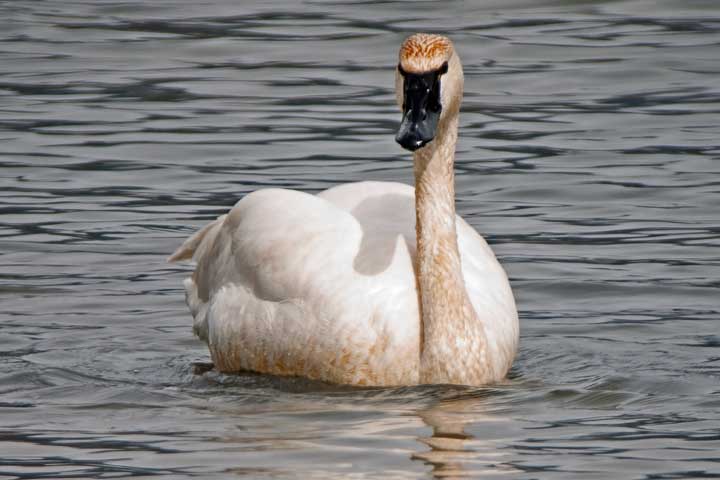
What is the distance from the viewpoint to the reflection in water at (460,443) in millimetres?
7262

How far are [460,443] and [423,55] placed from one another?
180cm

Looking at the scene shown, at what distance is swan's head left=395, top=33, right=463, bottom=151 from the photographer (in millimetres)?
8375

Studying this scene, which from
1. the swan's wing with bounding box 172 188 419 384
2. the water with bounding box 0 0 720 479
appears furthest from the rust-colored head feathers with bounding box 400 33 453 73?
the water with bounding box 0 0 720 479

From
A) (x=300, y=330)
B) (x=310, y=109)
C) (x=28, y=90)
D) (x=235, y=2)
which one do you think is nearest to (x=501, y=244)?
(x=300, y=330)

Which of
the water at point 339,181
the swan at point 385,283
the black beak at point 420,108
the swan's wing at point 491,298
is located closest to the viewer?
the water at point 339,181

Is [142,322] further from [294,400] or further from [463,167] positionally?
[463,167]

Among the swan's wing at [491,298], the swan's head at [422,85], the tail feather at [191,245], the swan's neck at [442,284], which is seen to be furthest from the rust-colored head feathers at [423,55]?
the tail feather at [191,245]

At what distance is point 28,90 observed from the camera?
1695 centimetres

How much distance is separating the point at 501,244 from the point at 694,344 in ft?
8.73

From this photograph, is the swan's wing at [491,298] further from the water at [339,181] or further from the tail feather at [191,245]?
the tail feather at [191,245]

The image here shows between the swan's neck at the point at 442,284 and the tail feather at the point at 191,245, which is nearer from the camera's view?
the swan's neck at the point at 442,284

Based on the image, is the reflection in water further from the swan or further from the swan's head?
the swan's head

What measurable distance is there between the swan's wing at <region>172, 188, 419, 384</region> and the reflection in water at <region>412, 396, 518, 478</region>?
16.5 inches

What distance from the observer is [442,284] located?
28.5ft
